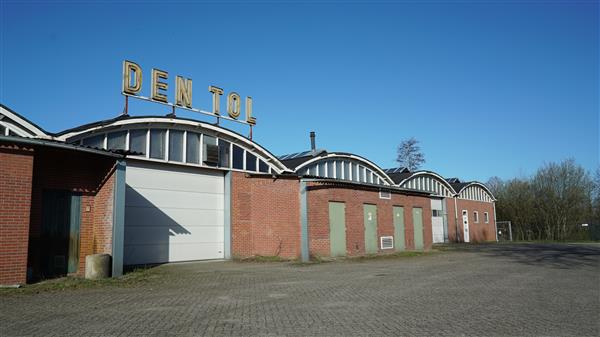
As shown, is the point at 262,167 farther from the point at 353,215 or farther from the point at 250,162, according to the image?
the point at 353,215

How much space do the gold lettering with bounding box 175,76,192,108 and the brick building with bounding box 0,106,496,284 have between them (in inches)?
82.4

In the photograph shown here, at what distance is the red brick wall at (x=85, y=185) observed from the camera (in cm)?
1371

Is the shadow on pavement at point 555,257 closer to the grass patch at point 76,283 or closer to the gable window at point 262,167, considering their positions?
the gable window at point 262,167

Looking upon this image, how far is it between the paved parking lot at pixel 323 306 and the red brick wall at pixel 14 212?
1637 millimetres

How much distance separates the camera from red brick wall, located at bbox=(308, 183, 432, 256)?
20125mm

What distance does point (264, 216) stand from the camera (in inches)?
812

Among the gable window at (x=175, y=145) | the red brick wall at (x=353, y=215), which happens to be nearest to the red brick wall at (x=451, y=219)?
the red brick wall at (x=353, y=215)

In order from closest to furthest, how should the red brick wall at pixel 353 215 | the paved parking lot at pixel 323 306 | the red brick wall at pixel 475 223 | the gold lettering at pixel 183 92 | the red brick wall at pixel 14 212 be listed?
the paved parking lot at pixel 323 306 → the red brick wall at pixel 14 212 → the red brick wall at pixel 353 215 → the gold lettering at pixel 183 92 → the red brick wall at pixel 475 223

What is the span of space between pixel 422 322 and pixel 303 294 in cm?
360

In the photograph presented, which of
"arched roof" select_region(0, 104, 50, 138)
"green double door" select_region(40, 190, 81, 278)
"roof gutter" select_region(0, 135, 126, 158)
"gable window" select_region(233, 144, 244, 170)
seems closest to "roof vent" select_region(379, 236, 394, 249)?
"gable window" select_region(233, 144, 244, 170)

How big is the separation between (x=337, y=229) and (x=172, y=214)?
725 centimetres

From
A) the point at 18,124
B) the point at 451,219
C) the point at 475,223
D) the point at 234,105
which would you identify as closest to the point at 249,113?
the point at 234,105

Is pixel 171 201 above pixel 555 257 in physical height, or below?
above

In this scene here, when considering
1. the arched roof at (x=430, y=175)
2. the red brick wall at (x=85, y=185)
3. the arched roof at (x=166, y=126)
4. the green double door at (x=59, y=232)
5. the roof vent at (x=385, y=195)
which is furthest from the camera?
the arched roof at (x=430, y=175)
